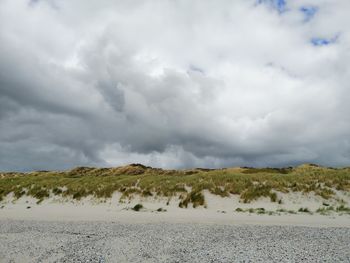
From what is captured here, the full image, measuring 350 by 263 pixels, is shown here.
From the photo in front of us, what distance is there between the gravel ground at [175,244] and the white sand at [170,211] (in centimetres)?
276

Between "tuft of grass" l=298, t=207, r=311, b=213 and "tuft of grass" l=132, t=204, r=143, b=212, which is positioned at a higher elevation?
"tuft of grass" l=132, t=204, r=143, b=212

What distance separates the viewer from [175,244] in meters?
12.3

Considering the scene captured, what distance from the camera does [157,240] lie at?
13.1 meters

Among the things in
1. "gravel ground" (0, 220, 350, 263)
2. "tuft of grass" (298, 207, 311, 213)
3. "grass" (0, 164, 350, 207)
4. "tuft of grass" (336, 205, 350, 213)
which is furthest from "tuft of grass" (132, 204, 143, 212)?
"tuft of grass" (336, 205, 350, 213)

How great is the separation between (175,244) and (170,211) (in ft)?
36.4

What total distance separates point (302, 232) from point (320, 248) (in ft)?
11.4

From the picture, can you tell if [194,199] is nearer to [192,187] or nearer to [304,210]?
[192,187]

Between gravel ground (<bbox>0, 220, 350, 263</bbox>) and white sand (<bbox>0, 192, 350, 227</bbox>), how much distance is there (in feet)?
9.06

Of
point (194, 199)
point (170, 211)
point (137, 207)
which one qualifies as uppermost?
point (194, 199)

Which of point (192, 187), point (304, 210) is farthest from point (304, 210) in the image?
point (192, 187)

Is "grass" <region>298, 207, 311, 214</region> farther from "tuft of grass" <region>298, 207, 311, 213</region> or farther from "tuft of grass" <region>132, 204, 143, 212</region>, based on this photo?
"tuft of grass" <region>132, 204, 143, 212</region>

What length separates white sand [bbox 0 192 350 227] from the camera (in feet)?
62.6

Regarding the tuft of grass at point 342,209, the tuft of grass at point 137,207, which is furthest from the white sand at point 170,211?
the tuft of grass at point 342,209

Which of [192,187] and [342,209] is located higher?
[192,187]
